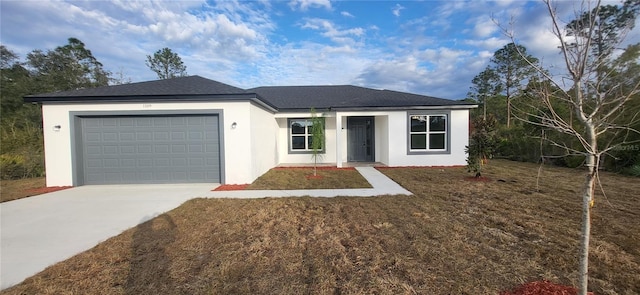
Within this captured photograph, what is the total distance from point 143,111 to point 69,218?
161 inches

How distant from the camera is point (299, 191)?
24.7 feet

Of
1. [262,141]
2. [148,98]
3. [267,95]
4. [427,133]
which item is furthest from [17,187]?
[427,133]

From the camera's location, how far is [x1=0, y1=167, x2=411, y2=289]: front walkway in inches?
149

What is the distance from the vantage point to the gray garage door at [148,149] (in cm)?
870

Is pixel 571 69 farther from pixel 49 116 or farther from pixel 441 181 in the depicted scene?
pixel 49 116

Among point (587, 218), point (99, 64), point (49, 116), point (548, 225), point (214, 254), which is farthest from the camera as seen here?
point (99, 64)

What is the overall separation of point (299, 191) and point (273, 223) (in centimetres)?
264

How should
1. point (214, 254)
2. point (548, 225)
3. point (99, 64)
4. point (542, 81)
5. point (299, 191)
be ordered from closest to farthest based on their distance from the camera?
point (542, 81) < point (214, 254) < point (548, 225) < point (299, 191) < point (99, 64)

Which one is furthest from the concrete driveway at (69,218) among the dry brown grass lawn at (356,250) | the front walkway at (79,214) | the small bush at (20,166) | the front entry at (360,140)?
the front entry at (360,140)

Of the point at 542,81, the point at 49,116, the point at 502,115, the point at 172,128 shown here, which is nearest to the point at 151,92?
the point at 172,128

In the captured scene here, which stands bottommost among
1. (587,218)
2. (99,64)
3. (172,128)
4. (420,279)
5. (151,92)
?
(420,279)

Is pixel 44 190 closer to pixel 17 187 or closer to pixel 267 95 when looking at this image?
pixel 17 187

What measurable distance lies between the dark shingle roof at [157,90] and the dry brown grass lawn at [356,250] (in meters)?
3.97

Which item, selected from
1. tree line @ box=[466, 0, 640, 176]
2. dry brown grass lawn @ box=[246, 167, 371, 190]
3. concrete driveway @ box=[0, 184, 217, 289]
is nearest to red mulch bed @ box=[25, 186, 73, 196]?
concrete driveway @ box=[0, 184, 217, 289]
